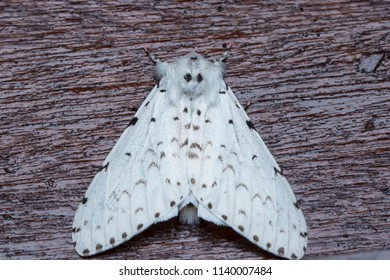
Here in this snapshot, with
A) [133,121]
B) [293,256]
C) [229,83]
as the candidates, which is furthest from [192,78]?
[293,256]

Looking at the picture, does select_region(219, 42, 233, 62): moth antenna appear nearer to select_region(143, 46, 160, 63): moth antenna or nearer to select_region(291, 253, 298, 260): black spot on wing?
select_region(143, 46, 160, 63): moth antenna

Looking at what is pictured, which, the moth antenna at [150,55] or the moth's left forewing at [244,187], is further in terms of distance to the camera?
the moth antenna at [150,55]

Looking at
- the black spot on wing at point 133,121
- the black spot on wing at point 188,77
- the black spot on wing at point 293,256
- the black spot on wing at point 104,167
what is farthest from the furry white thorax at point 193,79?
the black spot on wing at point 293,256

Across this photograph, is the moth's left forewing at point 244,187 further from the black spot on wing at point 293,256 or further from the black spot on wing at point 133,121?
the black spot on wing at point 133,121

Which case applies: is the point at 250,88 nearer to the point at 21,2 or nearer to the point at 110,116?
the point at 110,116

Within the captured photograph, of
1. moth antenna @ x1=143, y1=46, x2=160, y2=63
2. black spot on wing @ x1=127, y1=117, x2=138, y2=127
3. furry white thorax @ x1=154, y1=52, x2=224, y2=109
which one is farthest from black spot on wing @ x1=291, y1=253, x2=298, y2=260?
moth antenna @ x1=143, y1=46, x2=160, y2=63

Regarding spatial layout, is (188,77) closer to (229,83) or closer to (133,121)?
(229,83)
